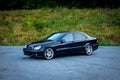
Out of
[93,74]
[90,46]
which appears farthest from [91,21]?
[93,74]

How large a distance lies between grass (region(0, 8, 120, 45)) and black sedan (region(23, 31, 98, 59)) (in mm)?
8892

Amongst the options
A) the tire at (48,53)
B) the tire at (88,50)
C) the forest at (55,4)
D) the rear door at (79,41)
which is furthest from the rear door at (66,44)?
the forest at (55,4)

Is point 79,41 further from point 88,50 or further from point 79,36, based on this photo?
point 88,50

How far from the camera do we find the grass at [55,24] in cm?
2796

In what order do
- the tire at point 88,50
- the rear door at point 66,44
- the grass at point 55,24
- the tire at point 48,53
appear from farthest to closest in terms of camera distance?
1. the grass at point 55,24
2. the tire at point 88,50
3. the rear door at point 66,44
4. the tire at point 48,53

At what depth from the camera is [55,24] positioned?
109 feet

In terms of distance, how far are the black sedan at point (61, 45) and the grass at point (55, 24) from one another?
8892 mm

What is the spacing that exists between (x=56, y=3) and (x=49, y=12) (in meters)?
7.88

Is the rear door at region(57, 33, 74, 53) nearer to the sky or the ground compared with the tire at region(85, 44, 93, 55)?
nearer to the sky

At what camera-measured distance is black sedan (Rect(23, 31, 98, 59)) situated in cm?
1485

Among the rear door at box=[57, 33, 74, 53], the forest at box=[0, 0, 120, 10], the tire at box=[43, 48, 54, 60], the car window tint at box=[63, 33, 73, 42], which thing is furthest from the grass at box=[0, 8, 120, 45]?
the tire at box=[43, 48, 54, 60]

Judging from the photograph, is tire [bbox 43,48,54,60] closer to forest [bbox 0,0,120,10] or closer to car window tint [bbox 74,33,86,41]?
car window tint [bbox 74,33,86,41]

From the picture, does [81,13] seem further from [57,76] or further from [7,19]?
[57,76]

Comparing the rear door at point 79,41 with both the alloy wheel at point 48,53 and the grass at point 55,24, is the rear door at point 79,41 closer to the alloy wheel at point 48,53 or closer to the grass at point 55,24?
the alloy wheel at point 48,53
